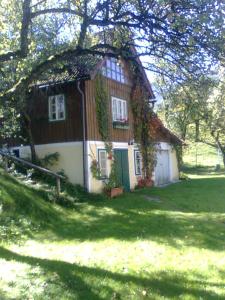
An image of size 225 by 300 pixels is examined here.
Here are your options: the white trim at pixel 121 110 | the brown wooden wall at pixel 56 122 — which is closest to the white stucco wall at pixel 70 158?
the brown wooden wall at pixel 56 122

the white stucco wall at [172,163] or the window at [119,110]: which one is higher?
the window at [119,110]

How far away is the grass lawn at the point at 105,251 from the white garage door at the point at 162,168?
1126 centimetres

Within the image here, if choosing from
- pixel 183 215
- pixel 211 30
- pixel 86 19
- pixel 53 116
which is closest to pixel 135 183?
pixel 53 116

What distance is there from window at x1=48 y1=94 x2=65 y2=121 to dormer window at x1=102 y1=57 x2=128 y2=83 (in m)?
2.76

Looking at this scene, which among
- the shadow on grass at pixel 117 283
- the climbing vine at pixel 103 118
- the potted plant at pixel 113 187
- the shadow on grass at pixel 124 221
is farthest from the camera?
the climbing vine at pixel 103 118

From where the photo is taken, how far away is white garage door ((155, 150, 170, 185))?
27969 mm

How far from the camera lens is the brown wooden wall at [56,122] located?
20.5m

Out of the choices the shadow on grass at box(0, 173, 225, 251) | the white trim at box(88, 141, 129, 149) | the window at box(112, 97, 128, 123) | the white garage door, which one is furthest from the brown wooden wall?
the white garage door

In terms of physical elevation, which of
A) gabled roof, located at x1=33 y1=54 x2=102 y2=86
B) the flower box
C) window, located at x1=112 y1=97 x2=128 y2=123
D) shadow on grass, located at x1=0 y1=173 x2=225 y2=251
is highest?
gabled roof, located at x1=33 y1=54 x2=102 y2=86

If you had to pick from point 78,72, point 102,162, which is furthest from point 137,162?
point 78,72

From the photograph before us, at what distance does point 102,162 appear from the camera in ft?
69.9

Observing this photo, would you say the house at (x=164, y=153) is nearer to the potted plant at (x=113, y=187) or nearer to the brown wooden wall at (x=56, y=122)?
the potted plant at (x=113, y=187)

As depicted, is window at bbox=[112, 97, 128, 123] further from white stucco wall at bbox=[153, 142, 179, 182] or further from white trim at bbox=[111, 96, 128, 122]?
white stucco wall at bbox=[153, 142, 179, 182]

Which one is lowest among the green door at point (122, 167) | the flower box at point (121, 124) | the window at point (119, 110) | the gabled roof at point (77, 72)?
the green door at point (122, 167)
